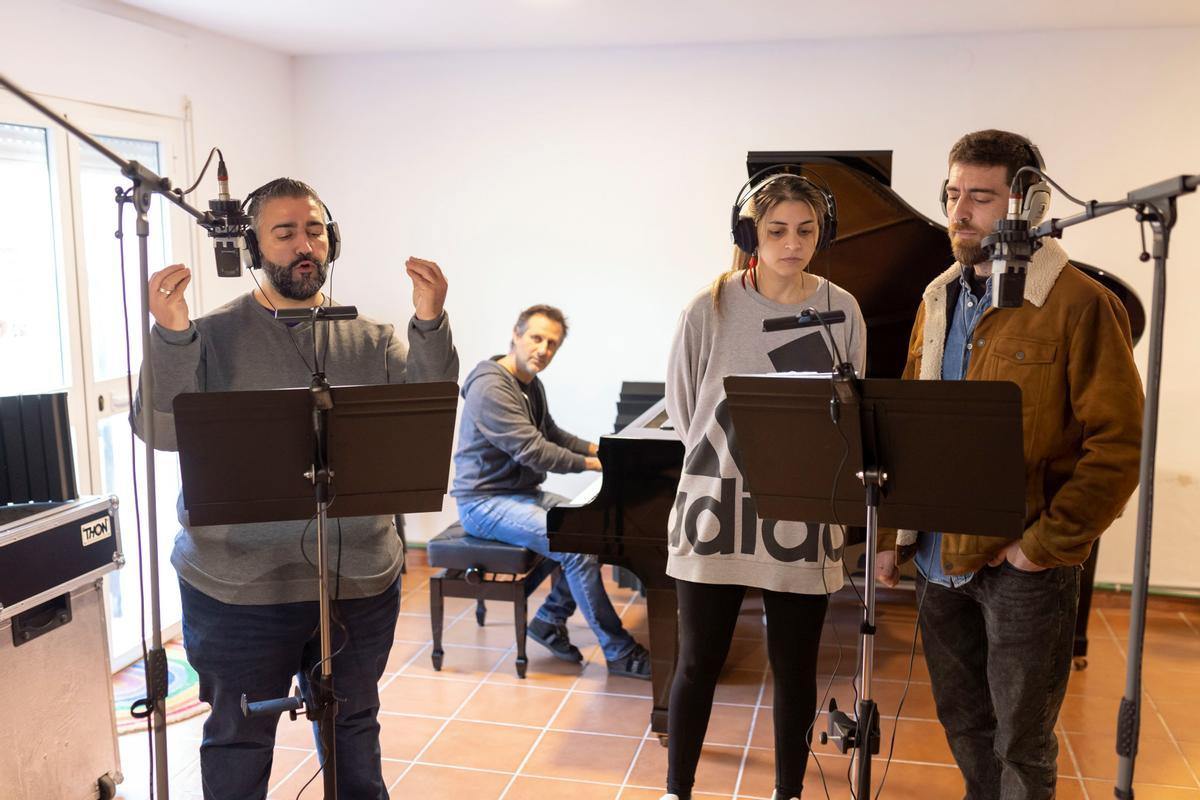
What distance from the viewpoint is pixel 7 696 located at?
2.60 meters

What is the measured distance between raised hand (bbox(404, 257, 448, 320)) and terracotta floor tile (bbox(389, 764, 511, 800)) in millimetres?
1556

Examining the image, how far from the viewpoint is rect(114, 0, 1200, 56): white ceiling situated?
13.5 ft

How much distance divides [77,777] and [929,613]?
7.35 ft

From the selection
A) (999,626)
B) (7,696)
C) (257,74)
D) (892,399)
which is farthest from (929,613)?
(257,74)

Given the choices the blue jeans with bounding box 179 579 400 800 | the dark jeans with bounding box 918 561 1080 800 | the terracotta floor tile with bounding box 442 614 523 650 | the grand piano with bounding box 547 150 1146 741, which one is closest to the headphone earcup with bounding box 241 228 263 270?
the blue jeans with bounding box 179 579 400 800

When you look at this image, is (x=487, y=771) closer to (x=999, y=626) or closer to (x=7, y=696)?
(x=7, y=696)

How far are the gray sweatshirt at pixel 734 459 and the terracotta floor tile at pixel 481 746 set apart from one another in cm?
124

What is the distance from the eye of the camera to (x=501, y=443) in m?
3.87

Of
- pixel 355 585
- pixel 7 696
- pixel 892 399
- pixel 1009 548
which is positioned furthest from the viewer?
pixel 7 696

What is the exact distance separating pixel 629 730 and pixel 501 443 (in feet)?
3.62

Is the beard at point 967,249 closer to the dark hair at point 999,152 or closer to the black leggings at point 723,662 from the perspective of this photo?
the dark hair at point 999,152

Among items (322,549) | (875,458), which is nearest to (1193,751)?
(875,458)

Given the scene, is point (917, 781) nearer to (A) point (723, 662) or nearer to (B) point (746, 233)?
(A) point (723, 662)

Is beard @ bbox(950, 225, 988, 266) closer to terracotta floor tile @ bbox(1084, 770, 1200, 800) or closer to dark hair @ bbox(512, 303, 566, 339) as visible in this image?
terracotta floor tile @ bbox(1084, 770, 1200, 800)
